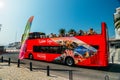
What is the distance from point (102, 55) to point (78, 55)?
2801 millimetres

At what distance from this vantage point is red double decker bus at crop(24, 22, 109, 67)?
739 inches

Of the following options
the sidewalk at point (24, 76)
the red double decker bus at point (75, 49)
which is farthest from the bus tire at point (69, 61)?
the sidewalk at point (24, 76)

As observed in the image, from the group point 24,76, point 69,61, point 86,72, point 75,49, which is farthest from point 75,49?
point 24,76

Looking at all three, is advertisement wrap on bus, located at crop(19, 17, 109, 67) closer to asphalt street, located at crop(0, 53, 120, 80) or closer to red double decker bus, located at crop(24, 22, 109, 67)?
red double decker bus, located at crop(24, 22, 109, 67)

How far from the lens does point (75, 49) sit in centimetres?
2092

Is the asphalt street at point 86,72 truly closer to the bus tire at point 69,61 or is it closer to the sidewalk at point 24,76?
the sidewalk at point 24,76

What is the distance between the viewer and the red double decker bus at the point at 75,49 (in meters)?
18.8

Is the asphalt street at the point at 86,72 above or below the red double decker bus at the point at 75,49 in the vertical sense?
below

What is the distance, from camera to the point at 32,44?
1081 inches

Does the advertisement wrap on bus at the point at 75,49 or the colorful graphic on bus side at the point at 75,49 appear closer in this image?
the advertisement wrap on bus at the point at 75,49

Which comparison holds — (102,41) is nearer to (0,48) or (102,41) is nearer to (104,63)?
(104,63)

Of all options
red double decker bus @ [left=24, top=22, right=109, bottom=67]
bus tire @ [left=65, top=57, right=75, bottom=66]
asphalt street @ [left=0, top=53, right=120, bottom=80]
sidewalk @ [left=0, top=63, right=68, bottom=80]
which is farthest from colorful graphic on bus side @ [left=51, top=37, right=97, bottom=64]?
sidewalk @ [left=0, top=63, right=68, bottom=80]

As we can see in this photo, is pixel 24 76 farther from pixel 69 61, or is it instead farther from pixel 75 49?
pixel 69 61

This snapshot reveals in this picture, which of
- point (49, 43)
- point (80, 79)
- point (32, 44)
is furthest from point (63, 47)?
point (80, 79)
